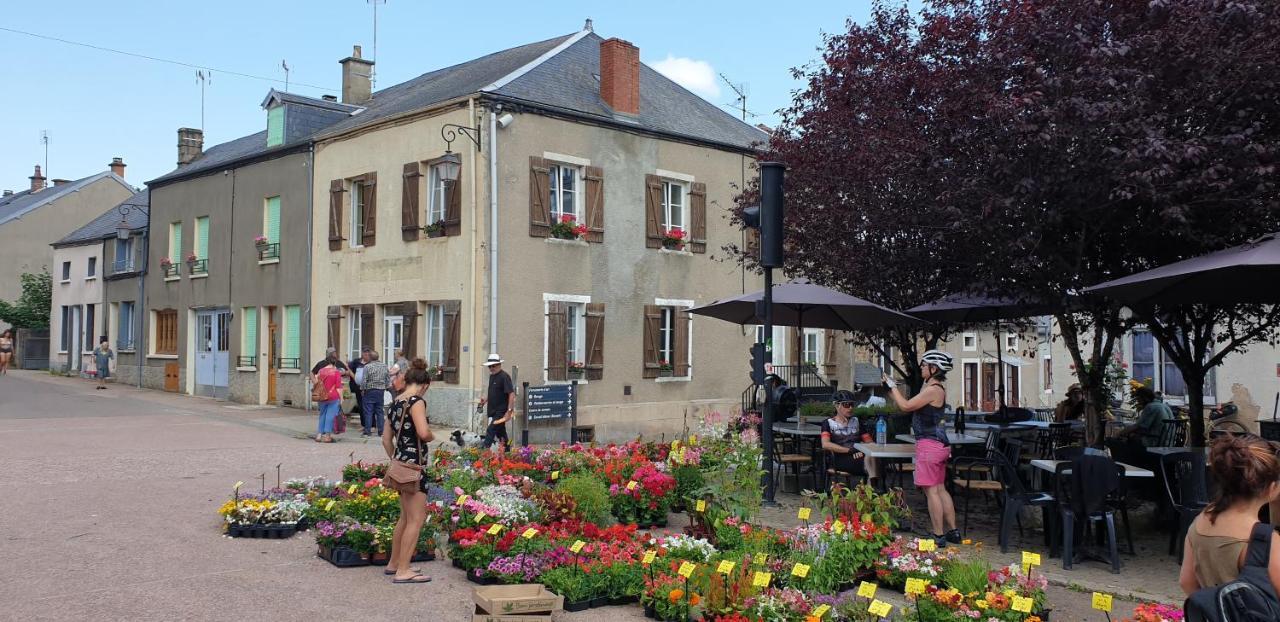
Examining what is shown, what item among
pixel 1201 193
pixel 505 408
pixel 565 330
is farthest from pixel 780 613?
pixel 565 330

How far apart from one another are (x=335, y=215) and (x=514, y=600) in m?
16.3

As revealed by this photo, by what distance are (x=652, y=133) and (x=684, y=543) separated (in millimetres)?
13992

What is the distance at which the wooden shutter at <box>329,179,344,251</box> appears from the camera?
20547mm

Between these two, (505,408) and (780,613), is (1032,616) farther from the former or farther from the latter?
(505,408)

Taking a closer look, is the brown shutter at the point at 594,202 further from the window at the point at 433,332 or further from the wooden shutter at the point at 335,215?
the wooden shutter at the point at 335,215

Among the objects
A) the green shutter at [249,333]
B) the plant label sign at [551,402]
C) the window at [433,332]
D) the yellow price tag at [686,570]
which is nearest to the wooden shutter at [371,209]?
the window at [433,332]

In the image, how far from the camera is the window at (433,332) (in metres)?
18.5

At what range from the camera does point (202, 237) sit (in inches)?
1000

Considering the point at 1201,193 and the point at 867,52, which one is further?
the point at 867,52

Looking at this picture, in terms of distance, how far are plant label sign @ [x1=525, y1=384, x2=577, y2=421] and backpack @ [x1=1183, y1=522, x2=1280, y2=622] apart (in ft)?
46.6

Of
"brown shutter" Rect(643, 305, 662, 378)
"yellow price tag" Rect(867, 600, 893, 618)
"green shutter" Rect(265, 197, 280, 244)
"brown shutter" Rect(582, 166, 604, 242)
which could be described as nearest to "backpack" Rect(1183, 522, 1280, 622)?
"yellow price tag" Rect(867, 600, 893, 618)

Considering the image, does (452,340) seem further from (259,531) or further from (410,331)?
(259,531)

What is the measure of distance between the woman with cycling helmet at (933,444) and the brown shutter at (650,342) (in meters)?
12.0

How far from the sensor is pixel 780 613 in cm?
572
